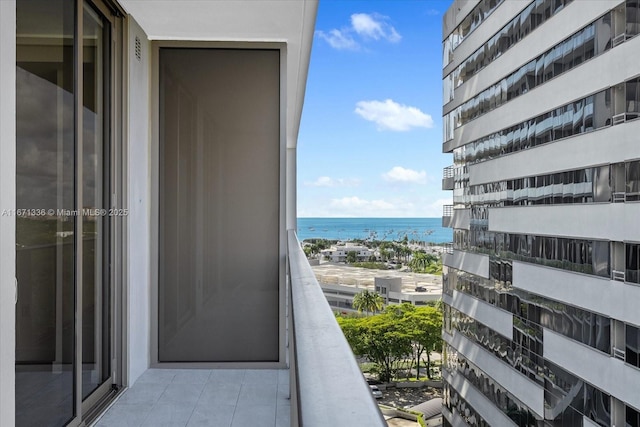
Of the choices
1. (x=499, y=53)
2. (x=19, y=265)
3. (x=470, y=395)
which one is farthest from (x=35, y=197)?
(x=470, y=395)

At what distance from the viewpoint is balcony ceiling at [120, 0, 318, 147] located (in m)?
2.95

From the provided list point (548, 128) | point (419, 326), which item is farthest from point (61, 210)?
point (419, 326)

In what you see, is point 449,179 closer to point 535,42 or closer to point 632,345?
point 535,42

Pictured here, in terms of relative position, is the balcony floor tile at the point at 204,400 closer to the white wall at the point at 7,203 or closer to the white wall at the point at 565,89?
the white wall at the point at 7,203

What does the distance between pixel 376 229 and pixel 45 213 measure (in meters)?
34.8

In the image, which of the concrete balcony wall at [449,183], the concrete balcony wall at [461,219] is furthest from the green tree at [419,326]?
the concrete balcony wall at [449,183]

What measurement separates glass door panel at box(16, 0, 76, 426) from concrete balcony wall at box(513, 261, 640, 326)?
17.2 meters

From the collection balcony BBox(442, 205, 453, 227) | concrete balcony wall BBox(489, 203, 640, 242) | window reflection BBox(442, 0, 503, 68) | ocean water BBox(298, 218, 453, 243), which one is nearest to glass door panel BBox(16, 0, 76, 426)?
concrete balcony wall BBox(489, 203, 640, 242)

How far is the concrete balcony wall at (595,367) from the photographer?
1586 centimetres

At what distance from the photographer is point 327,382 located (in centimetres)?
48

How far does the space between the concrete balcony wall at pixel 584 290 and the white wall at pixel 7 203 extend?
17.5 metres

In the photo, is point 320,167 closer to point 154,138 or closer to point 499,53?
point 499,53

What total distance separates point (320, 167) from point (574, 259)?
2124cm

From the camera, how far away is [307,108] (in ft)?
124
